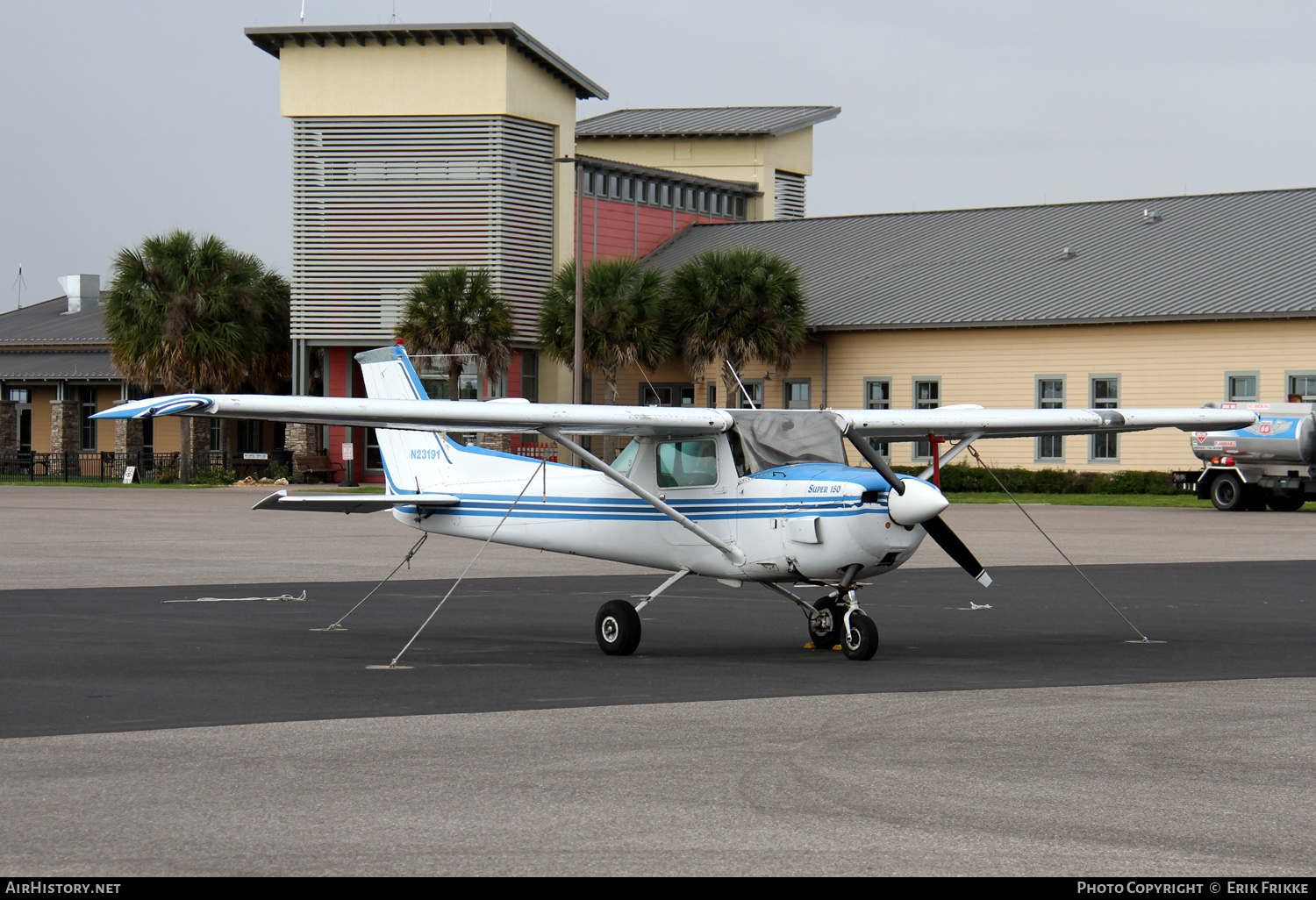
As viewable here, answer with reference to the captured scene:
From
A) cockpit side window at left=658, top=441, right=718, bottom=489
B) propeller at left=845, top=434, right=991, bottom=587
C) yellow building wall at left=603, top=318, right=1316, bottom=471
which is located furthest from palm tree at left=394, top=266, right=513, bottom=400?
propeller at left=845, top=434, right=991, bottom=587

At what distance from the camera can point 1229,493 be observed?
37.8m

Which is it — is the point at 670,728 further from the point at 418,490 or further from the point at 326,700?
the point at 418,490

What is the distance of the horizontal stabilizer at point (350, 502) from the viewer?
14.2 meters

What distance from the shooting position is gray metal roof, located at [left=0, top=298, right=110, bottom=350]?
61469mm

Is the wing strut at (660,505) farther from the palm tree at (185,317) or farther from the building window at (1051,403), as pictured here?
the palm tree at (185,317)

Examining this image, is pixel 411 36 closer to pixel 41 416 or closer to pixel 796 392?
pixel 796 392

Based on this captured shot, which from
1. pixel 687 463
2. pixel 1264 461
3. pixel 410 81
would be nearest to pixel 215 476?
pixel 410 81

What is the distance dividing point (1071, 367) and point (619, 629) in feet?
113

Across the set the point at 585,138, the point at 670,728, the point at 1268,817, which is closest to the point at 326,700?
the point at 670,728

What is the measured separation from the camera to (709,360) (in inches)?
1916

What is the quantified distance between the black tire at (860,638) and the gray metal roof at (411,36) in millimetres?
39110

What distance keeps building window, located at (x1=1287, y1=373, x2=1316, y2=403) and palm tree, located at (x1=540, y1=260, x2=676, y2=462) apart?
17.4 m

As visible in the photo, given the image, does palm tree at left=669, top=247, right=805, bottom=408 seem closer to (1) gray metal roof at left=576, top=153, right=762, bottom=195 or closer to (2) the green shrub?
(1) gray metal roof at left=576, top=153, right=762, bottom=195

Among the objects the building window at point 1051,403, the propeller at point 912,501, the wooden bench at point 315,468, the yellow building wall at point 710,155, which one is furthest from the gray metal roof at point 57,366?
the propeller at point 912,501
